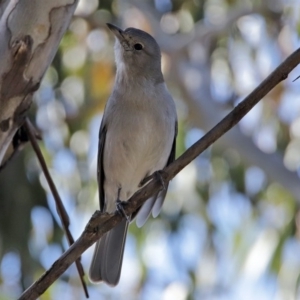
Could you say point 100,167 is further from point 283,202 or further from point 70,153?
point 283,202

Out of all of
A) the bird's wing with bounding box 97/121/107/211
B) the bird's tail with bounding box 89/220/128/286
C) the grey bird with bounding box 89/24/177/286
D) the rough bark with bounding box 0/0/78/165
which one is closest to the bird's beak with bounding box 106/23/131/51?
the grey bird with bounding box 89/24/177/286

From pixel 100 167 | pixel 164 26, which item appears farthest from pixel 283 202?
pixel 100 167

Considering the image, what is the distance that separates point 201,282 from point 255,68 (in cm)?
176

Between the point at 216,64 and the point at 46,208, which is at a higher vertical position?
the point at 46,208

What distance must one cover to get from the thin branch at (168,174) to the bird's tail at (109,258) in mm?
1187

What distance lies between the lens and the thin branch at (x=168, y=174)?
1.77 m

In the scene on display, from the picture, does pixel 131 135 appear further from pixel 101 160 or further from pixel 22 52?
pixel 22 52

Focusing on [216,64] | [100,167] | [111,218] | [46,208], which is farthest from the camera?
[216,64]

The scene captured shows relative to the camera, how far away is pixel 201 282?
5293 millimetres

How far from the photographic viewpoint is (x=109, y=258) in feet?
10.5

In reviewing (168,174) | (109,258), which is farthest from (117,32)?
(168,174)

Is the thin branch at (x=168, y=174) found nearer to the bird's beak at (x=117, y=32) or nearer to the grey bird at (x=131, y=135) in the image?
the grey bird at (x=131, y=135)

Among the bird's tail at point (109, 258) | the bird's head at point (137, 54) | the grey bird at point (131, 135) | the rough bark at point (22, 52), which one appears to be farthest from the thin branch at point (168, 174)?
the bird's head at point (137, 54)

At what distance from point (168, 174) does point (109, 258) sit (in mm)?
1360
